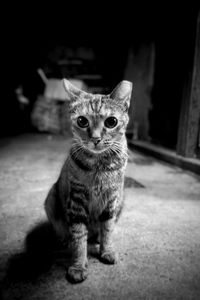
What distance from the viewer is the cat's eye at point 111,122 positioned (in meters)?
1.44

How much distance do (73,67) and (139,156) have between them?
185 inches

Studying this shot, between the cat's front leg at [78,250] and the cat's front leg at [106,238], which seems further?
the cat's front leg at [106,238]

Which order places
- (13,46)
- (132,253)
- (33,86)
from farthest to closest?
(33,86) → (13,46) → (132,253)

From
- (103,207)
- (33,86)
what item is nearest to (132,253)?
(103,207)

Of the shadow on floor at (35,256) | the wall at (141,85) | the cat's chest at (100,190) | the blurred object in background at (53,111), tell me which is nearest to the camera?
the shadow on floor at (35,256)

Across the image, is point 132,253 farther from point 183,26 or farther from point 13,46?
point 13,46

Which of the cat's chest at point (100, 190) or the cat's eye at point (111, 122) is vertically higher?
the cat's eye at point (111, 122)

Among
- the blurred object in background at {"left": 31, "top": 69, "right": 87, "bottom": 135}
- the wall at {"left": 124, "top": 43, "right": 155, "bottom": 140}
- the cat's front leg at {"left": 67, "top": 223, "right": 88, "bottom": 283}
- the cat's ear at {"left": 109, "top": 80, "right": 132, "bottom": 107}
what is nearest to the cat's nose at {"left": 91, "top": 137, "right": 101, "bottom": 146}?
the cat's ear at {"left": 109, "top": 80, "right": 132, "bottom": 107}

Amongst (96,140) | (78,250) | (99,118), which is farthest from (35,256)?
(99,118)

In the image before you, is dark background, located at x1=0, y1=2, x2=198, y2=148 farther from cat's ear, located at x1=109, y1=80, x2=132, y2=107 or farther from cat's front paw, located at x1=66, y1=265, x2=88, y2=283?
cat's front paw, located at x1=66, y1=265, x2=88, y2=283

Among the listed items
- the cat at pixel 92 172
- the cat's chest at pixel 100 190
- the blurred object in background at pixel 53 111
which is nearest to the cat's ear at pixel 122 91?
the cat at pixel 92 172

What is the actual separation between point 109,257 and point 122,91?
1.07 metres

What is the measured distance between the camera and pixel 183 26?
4.29 meters

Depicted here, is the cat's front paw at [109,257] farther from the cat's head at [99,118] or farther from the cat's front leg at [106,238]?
the cat's head at [99,118]
